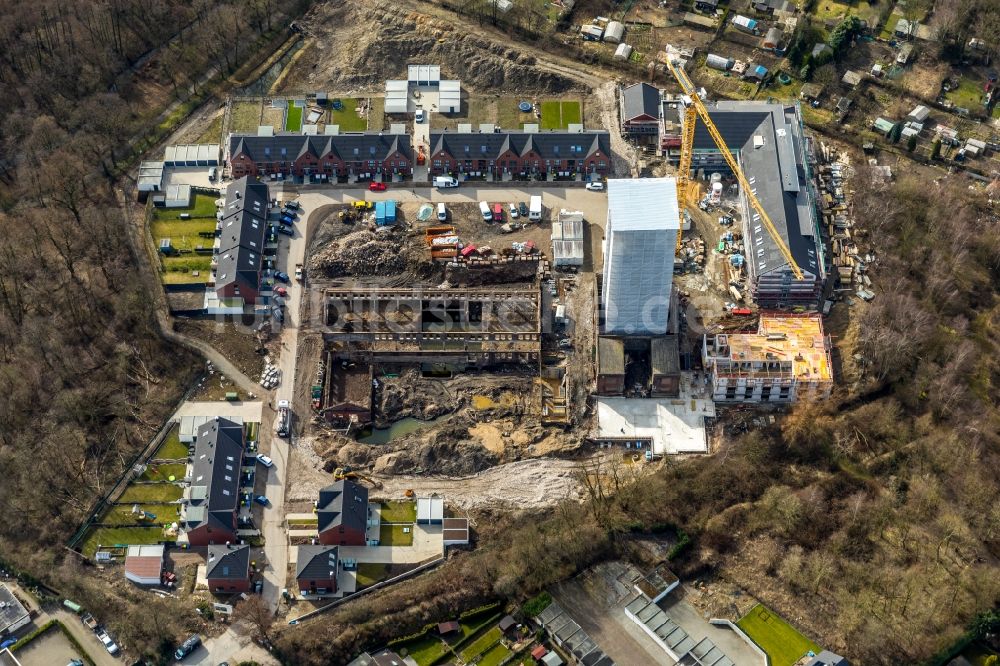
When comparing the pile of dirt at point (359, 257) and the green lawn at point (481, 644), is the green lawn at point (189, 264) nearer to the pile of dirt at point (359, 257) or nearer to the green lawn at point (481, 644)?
the pile of dirt at point (359, 257)

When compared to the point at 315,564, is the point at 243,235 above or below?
above

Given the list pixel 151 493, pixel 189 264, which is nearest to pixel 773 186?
pixel 189 264

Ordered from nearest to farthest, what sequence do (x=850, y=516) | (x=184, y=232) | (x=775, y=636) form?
(x=775, y=636) < (x=850, y=516) < (x=184, y=232)

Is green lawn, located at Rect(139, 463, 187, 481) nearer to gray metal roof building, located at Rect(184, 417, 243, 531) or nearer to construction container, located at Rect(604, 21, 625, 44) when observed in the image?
gray metal roof building, located at Rect(184, 417, 243, 531)

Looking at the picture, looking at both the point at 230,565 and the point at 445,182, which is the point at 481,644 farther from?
the point at 445,182

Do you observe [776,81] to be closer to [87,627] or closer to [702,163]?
[702,163]

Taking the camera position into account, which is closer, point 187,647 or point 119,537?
point 187,647

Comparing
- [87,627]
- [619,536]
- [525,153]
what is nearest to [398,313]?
[525,153]
